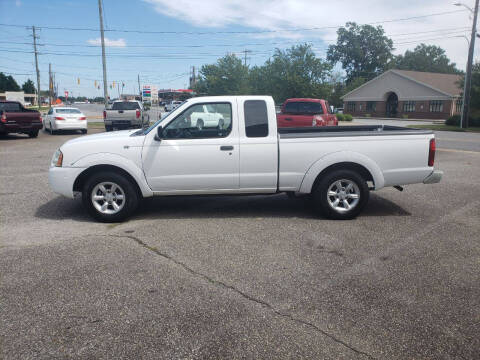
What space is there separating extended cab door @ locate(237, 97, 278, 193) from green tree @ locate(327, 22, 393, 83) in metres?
96.0

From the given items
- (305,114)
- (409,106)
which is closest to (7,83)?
(409,106)

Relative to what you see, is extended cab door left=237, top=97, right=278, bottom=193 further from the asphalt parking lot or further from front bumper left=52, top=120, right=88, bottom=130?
front bumper left=52, top=120, right=88, bottom=130

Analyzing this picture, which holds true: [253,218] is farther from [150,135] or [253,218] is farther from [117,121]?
[117,121]

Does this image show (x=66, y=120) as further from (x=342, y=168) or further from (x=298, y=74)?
(x=298, y=74)

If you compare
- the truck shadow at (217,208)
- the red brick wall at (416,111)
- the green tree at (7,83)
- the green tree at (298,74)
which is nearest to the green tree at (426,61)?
the red brick wall at (416,111)

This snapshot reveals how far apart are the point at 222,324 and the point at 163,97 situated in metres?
94.5

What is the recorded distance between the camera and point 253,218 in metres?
6.54

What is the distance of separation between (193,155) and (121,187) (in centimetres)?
117

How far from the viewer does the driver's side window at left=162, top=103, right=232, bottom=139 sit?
620 cm

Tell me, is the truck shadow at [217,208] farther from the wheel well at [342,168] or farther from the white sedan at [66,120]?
the white sedan at [66,120]

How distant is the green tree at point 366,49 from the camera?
3738 inches

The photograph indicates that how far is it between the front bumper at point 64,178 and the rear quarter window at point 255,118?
2.57 meters

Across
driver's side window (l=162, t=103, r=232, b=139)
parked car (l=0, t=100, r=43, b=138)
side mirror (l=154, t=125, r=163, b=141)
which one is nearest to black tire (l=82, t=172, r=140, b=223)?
side mirror (l=154, t=125, r=163, b=141)

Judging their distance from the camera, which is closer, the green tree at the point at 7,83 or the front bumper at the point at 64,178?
the front bumper at the point at 64,178
